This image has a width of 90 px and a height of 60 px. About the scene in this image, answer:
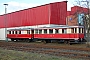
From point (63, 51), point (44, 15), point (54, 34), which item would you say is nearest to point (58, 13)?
point (44, 15)

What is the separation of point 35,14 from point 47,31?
16.0 meters

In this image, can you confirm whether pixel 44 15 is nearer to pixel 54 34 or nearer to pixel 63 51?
pixel 54 34

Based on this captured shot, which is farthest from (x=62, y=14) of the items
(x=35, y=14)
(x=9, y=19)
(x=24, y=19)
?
(x=9, y=19)

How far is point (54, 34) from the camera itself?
3712 cm

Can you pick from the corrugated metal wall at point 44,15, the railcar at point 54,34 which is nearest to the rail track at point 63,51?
the railcar at point 54,34

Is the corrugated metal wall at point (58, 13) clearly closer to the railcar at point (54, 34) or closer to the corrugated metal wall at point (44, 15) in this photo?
the corrugated metal wall at point (44, 15)

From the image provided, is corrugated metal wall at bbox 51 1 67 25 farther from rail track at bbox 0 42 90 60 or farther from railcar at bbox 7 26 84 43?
rail track at bbox 0 42 90 60

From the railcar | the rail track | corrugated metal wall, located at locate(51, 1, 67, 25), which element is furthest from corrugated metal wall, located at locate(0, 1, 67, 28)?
the rail track

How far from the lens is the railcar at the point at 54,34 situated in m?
34.6

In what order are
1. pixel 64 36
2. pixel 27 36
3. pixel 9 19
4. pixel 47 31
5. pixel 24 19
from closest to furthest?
pixel 64 36 < pixel 47 31 < pixel 27 36 < pixel 24 19 < pixel 9 19

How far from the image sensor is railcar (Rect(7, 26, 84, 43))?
34.6 metres

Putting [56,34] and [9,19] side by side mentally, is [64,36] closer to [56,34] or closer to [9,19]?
[56,34]

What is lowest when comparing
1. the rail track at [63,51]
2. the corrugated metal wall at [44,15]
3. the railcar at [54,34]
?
the rail track at [63,51]

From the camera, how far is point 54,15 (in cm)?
4950
